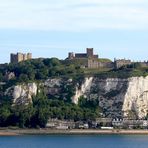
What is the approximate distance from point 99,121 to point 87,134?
19.7ft

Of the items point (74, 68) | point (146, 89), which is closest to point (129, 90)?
point (146, 89)

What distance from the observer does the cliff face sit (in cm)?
11606

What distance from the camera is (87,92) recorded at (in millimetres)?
119625

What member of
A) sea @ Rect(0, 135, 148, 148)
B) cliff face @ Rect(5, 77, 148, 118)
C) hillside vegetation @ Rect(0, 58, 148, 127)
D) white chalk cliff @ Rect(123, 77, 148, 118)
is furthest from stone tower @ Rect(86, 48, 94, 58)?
sea @ Rect(0, 135, 148, 148)

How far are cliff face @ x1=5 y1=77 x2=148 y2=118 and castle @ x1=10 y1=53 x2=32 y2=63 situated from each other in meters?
20.7

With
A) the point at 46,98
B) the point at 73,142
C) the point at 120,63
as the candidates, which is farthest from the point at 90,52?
the point at 73,142

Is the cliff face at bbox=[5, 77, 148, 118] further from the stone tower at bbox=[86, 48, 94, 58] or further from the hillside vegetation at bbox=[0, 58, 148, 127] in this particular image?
the stone tower at bbox=[86, 48, 94, 58]

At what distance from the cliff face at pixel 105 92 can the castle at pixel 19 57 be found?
20.7 meters

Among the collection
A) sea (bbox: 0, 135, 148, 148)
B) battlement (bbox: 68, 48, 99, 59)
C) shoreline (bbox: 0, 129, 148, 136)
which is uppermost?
battlement (bbox: 68, 48, 99, 59)

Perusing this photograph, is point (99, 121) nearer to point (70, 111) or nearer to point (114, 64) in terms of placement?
point (70, 111)

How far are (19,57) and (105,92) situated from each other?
26.8 m

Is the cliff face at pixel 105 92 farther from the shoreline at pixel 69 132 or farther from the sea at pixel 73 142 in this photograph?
the sea at pixel 73 142

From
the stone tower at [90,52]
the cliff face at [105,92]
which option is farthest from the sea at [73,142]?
the stone tower at [90,52]

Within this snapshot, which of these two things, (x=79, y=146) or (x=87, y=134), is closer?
(x=79, y=146)
